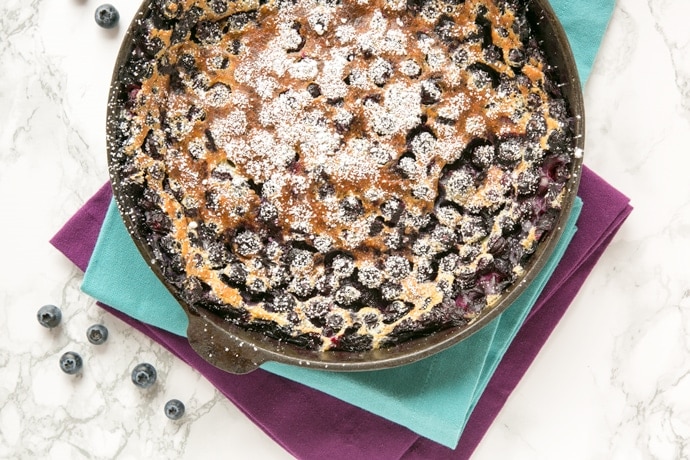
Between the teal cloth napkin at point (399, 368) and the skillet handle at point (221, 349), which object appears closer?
the skillet handle at point (221, 349)

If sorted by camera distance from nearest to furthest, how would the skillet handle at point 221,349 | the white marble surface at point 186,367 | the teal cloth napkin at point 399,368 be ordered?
the skillet handle at point 221,349, the teal cloth napkin at point 399,368, the white marble surface at point 186,367

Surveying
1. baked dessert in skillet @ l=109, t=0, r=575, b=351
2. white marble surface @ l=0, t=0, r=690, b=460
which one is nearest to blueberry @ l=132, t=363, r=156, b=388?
white marble surface @ l=0, t=0, r=690, b=460

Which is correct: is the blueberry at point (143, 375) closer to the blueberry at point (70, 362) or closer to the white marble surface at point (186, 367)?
the white marble surface at point (186, 367)

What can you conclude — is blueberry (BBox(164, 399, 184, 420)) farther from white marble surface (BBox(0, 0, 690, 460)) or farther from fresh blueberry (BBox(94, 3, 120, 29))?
fresh blueberry (BBox(94, 3, 120, 29))

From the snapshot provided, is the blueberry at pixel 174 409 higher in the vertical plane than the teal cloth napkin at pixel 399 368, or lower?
lower

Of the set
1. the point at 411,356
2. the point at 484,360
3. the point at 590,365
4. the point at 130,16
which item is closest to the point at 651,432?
the point at 590,365

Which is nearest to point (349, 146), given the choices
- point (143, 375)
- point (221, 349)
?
point (221, 349)

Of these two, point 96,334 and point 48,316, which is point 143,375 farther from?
point 48,316

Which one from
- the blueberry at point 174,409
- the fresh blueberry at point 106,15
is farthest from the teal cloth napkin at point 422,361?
the fresh blueberry at point 106,15
